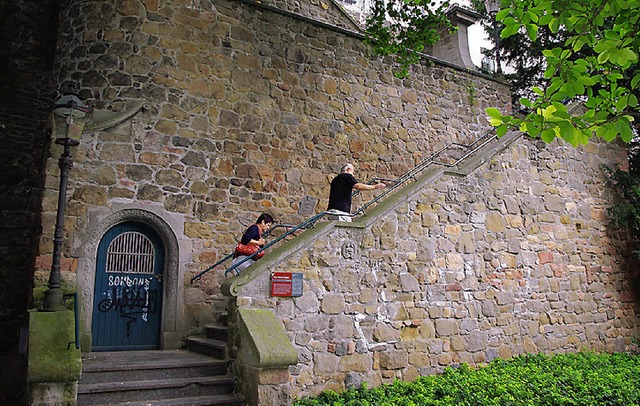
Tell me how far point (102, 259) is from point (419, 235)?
15.0 ft

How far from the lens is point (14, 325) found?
8.89m

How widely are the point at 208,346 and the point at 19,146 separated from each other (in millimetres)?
5529

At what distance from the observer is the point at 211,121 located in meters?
8.97

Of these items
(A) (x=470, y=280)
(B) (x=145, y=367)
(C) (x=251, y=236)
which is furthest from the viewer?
(A) (x=470, y=280)

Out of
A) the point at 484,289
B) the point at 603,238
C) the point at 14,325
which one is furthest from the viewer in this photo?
the point at 603,238

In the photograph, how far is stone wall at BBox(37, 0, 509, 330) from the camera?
8.09m

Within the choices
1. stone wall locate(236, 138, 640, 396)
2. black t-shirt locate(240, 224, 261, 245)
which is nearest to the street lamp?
stone wall locate(236, 138, 640, 396)

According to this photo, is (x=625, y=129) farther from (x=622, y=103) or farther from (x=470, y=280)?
(x=470, y=280)

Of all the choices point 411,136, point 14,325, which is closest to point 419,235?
point 411,136

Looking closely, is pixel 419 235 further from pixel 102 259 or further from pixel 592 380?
pixel 102 259

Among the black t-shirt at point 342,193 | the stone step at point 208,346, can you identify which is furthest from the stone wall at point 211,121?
the black t-shirt at point 342,193

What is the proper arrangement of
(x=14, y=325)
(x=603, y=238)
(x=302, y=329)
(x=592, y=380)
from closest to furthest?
1. (x=302, y=329)
2. (x=592, y=380)
3. (x=14, y=325)
4. (x=603, y=238)

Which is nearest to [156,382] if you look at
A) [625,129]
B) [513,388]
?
[513,388]

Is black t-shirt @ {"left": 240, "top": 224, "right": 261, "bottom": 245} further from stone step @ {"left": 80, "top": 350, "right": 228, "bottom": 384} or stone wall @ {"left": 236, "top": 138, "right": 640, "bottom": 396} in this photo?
stone step @ {"left": 80, "top": 350, "right": 228, "bottom": 384}
